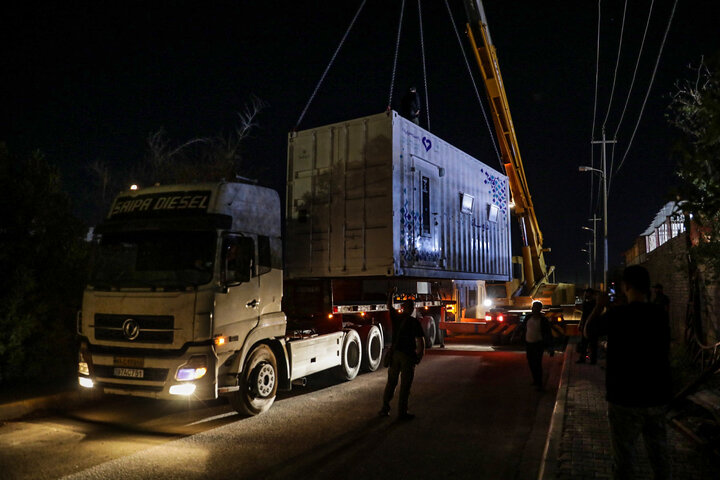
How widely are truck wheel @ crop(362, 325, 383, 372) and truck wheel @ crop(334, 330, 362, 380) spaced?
408 mm

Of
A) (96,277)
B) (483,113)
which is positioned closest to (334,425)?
(96,277)

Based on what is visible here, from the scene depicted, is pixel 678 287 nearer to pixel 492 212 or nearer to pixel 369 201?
pixel 492 212

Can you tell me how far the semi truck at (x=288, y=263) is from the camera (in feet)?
22.1

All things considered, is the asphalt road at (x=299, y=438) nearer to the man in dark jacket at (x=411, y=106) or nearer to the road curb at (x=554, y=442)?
the road curb at (x=554, y=442)

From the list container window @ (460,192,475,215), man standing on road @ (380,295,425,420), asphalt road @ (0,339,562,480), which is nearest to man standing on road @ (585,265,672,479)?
asphalt road @ (0,339,562,480)

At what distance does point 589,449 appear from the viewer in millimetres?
5219

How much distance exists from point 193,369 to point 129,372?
2.79 feet

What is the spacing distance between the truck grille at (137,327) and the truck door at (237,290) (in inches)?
23.4

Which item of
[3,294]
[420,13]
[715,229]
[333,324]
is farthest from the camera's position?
[420,13]

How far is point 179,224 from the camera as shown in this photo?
23.2 feet

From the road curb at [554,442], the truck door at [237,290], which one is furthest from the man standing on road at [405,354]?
the truck door at [237,290]

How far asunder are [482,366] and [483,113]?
371 inches

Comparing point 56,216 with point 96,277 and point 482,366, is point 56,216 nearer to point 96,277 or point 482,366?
point 96,277

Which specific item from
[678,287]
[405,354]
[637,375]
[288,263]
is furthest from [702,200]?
[678,287]
